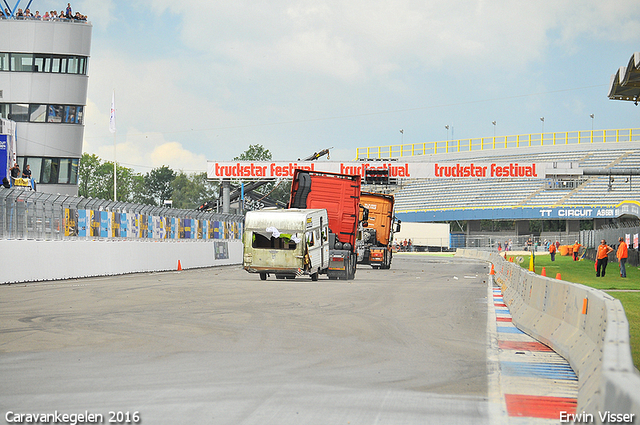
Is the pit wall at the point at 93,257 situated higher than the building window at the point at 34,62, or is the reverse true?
the building window at the point at 34,62

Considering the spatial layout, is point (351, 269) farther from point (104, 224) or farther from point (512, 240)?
point (512, 240)

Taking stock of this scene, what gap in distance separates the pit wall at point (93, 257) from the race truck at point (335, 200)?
268 inches

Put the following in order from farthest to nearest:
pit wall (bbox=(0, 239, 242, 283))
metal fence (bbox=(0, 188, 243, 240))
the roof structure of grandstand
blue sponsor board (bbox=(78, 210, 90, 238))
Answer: the roof structure of grandstand < blue sponsor board (bbox=(78, 210, 90, 238)) < metal fence (bbox=(0, 188, 243, 240)) < pit wall (bbox=(0, 239, 242, 283))

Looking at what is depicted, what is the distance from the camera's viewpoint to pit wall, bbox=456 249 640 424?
392cm

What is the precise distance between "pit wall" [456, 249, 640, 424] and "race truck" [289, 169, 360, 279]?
14.4 metres

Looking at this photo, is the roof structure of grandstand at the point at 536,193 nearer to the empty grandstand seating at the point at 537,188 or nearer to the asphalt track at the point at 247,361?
the empty grandstand seating at the point at 537,188

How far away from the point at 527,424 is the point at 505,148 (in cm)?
8900

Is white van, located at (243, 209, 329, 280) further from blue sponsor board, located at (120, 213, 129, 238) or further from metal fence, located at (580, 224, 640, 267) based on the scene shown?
metal fence, located at (580, 224, 640, 267)

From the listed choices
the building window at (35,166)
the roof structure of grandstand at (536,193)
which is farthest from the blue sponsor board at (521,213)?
the building window at (35,166)

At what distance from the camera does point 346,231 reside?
99.1 ft

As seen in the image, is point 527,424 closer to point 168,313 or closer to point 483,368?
point 483,368

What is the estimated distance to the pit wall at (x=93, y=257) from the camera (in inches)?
908

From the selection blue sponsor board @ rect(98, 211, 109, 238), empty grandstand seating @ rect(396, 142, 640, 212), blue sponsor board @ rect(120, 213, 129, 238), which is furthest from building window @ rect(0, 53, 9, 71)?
empty grandstand seating @ rect(396, 142, 640, 212)

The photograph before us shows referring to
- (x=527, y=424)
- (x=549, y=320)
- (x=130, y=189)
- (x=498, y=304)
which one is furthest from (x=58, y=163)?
(x=130, y=189)
